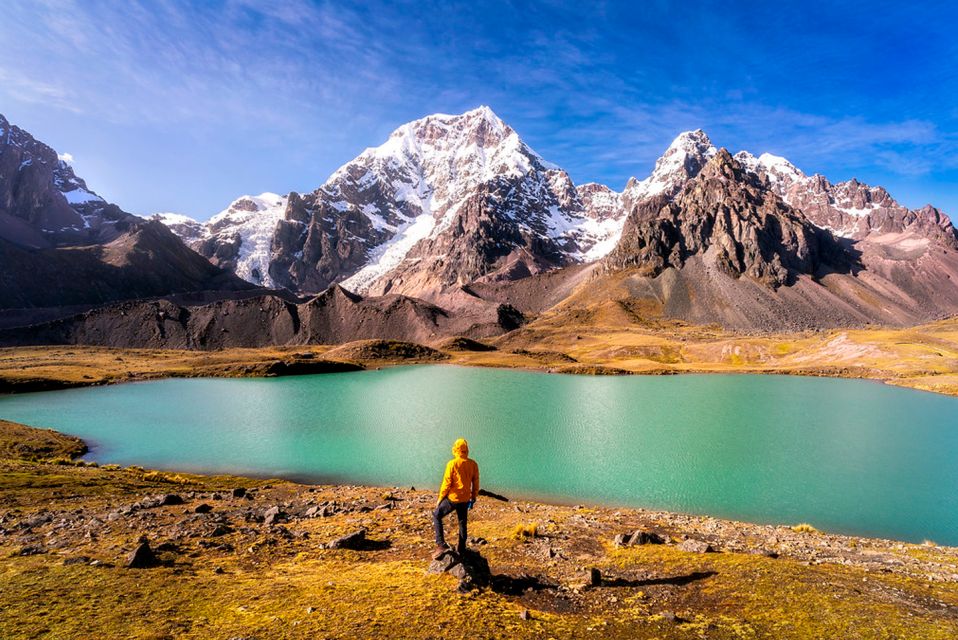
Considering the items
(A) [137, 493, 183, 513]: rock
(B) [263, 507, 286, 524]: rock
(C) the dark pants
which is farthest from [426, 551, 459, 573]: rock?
(A) [137, 493, 183, 513]: rock

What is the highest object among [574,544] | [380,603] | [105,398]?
[380,603]

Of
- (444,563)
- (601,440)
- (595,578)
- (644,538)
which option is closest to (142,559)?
(444,563)

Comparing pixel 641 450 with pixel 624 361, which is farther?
pixel 624 361

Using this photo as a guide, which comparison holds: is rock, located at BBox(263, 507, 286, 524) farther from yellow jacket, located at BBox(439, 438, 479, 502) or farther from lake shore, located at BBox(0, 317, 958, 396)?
lake shore, located at BBox(0, 317, 958, 396)

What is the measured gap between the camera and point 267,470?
3931 centimetres

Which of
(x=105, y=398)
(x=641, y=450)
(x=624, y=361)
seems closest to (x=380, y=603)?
(x=641, y=450)

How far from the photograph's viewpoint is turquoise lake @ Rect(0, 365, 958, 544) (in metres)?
31.1

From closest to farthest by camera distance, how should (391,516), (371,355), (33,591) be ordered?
(33,591) → (391,516) → (371,355)

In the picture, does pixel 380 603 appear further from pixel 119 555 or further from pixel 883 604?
pixel 883 604

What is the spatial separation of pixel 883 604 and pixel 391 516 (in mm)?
16720

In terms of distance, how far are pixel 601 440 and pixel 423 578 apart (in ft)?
122

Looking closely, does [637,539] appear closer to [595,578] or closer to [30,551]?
[595,578]

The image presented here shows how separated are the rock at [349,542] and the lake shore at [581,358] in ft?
345

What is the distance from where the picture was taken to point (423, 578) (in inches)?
486
